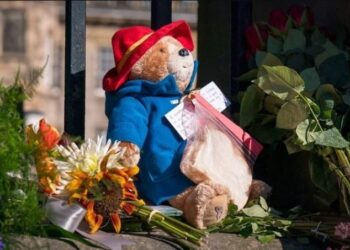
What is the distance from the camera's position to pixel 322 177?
3.23 m

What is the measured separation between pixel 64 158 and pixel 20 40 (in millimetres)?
25323

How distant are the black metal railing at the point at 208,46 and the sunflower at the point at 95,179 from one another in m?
0.62

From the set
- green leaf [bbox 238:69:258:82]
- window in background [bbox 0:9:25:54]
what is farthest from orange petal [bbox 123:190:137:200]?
window in background [bbox 0:9:25:54]

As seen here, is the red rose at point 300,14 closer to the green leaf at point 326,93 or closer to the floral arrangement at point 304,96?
the floral arrangement at point 304,96

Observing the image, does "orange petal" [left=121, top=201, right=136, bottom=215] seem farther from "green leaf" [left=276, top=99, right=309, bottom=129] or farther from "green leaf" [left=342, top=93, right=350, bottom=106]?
"green leaf" [left=342, top=93, right=350, bottom=106]

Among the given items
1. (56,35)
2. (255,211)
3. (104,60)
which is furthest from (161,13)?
(104,60)

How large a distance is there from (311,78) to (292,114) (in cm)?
15

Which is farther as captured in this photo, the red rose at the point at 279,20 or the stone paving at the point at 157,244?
the red rose at the point at 279,20

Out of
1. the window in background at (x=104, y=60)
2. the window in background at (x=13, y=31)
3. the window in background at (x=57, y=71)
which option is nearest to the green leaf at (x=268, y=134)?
the window in background at (x=57, y=71)

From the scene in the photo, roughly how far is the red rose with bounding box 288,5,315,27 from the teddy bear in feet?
1.27

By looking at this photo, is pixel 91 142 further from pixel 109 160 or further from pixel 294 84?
pixel 294 84

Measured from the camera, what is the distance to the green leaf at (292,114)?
10.4 feet

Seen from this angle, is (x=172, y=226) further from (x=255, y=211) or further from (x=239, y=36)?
Answer: (x=239, y=36)

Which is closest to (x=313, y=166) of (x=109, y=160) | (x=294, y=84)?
(x=294, y=84)
